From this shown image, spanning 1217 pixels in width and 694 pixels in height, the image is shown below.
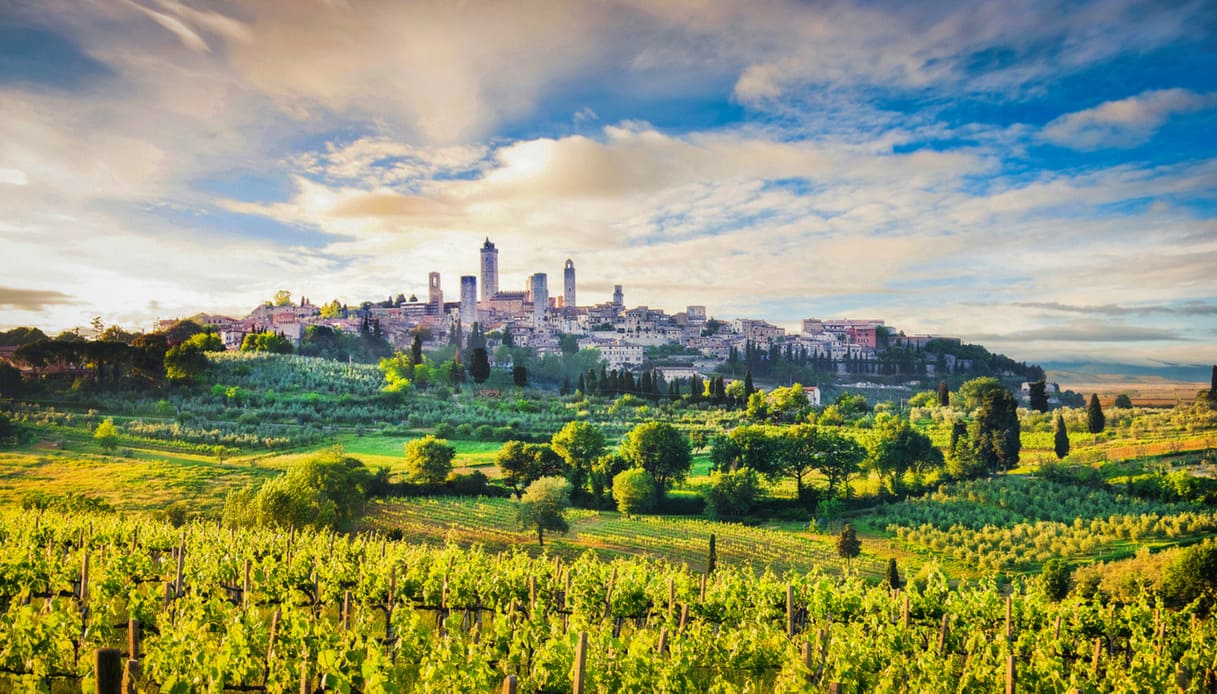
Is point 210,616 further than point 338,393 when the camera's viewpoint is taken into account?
No

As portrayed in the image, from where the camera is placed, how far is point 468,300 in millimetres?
77750

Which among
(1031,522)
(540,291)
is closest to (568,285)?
(540,291)

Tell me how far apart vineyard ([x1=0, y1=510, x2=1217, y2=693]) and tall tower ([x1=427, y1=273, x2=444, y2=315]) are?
68101 millimetres

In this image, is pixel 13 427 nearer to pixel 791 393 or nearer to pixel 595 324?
pixel 791 393

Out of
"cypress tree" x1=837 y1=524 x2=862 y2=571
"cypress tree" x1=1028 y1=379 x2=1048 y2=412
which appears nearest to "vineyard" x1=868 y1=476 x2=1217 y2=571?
"cypress tree" x1=837 y1=524 x2=862 y2=571

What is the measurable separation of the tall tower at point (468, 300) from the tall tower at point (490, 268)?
10.8 metres

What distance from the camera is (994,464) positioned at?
2333 cm

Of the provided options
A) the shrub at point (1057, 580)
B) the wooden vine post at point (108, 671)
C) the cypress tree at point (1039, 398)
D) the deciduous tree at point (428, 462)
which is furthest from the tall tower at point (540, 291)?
the wooden vine post at point (108, 671)

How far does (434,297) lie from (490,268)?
9785 millimetres

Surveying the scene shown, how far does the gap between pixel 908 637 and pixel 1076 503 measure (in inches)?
666

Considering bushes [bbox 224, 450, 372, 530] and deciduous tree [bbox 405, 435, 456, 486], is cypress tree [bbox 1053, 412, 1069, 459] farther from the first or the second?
bushes [bbox 224, 450, 372, 530]

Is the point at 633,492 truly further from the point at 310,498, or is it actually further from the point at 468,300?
the point at 468,300

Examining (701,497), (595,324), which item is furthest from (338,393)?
(595,324)

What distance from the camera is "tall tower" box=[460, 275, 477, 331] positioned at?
74.5 meters
